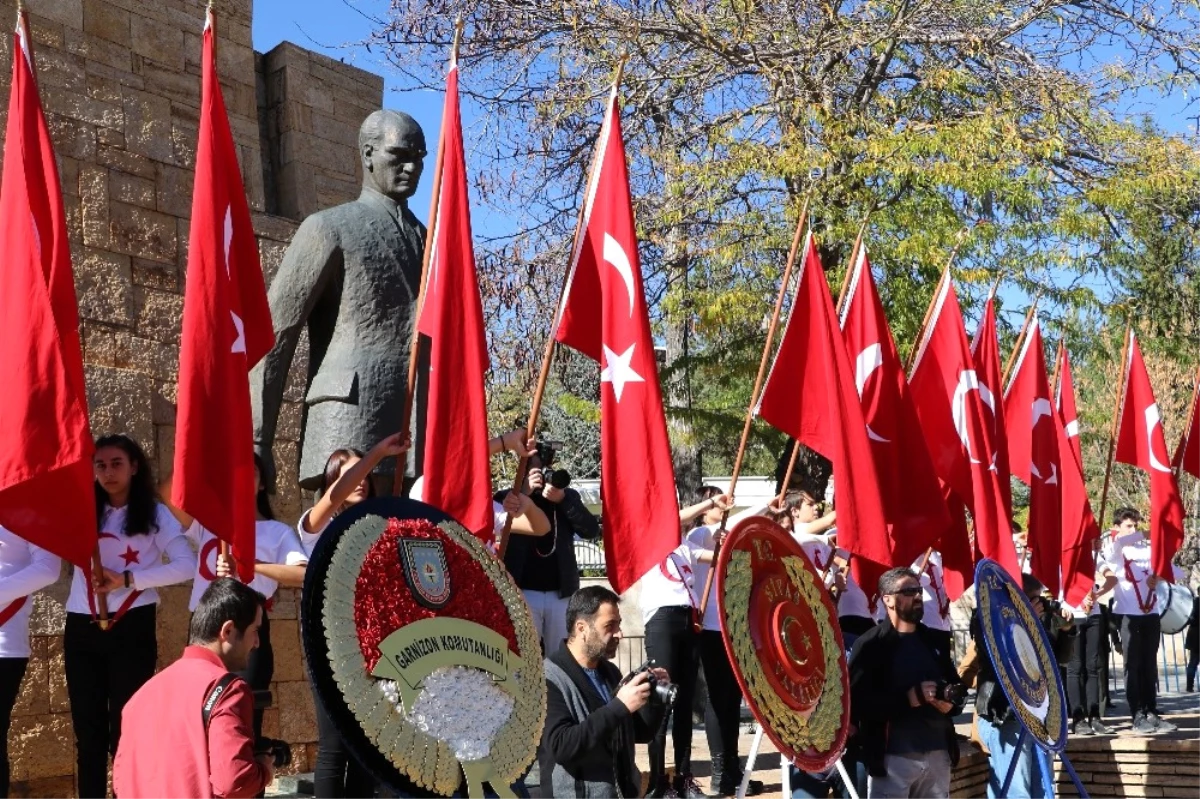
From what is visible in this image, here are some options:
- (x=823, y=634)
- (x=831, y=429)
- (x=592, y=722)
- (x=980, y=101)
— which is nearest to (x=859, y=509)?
(x=831, y=429)

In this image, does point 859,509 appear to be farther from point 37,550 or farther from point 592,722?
point 37,550

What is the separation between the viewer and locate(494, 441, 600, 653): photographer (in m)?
7.43

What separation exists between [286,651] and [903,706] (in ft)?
10.3

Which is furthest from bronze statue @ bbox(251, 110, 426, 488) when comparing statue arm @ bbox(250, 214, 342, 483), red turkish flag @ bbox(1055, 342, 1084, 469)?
red turkish flag @ bbox(1055, 342, 1084, 469)

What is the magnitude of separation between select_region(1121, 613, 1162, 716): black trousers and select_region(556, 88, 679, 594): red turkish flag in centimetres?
760

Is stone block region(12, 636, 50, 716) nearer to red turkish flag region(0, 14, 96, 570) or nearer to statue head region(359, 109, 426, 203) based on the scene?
red turkish flag region(0, 14, 96, 570)

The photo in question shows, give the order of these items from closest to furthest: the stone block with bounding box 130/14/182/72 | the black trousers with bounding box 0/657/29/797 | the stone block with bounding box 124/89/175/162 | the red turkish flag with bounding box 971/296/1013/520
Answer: the black trousers with bounding box 0/657/29/797, the stone block with bounding box 124/89/175/162, the stone block with bounding box 130/14/182/72, the red turkish flag with bounding box 971/296/1013/520

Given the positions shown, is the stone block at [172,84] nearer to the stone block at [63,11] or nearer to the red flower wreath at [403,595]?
the stone block at [63,11]

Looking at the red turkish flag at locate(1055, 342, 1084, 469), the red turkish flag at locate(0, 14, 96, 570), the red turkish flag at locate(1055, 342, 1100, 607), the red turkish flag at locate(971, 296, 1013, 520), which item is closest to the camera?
the red turkish flag at locate(0, 14, 96, 570)

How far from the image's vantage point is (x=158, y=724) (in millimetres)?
3816

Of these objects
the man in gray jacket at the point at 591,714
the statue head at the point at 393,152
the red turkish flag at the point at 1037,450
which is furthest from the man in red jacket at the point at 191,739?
the red turkish flag at the point at 1037,450

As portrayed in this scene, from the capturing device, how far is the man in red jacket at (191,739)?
372 cm

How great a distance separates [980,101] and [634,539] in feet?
35.0

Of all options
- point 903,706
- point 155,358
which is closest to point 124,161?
point 155,358
